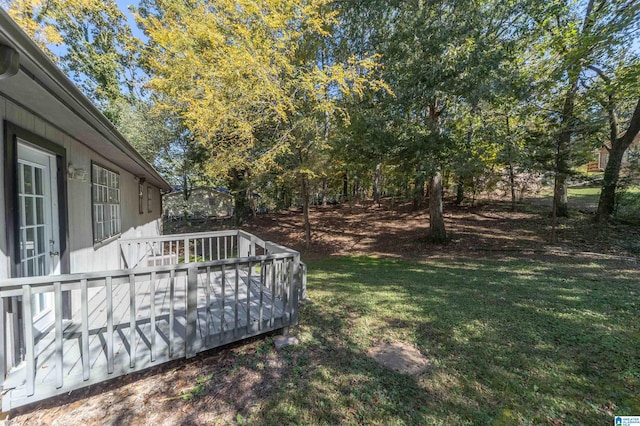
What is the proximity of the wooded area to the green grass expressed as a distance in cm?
452

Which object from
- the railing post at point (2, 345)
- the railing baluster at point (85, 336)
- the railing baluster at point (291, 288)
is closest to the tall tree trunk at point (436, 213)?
the railing baluster at point (291, 288)

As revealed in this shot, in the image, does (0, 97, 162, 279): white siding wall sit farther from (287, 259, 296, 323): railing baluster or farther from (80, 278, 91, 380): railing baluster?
(287, 259, 296, 323): railing baluster

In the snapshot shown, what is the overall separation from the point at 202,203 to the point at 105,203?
1638 centimetres

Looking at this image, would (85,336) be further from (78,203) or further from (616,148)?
(616,148)

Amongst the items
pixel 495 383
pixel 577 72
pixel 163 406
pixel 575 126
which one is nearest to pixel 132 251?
pixel 163 406

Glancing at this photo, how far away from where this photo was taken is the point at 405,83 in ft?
23.9

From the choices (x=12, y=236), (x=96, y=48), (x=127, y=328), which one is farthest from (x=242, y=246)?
(x=96, y=48)

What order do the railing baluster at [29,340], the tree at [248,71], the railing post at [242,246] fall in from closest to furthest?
the railing baluster at [29,340] < the railing post at [242,246] < the tree at [248,71]

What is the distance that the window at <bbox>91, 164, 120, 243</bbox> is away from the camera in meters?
4.61

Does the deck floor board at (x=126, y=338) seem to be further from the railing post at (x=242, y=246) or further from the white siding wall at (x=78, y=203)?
the railing post at (x=242, y=246)

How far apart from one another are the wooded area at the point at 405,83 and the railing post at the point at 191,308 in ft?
14.9

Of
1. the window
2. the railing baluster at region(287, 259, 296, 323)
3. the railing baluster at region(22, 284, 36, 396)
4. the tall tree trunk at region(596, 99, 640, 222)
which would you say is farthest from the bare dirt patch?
the tall tree trunk at region(596, 99, 640, 222)

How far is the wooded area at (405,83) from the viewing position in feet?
21.9

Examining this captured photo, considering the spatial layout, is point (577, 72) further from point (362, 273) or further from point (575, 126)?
point (362, 273)
